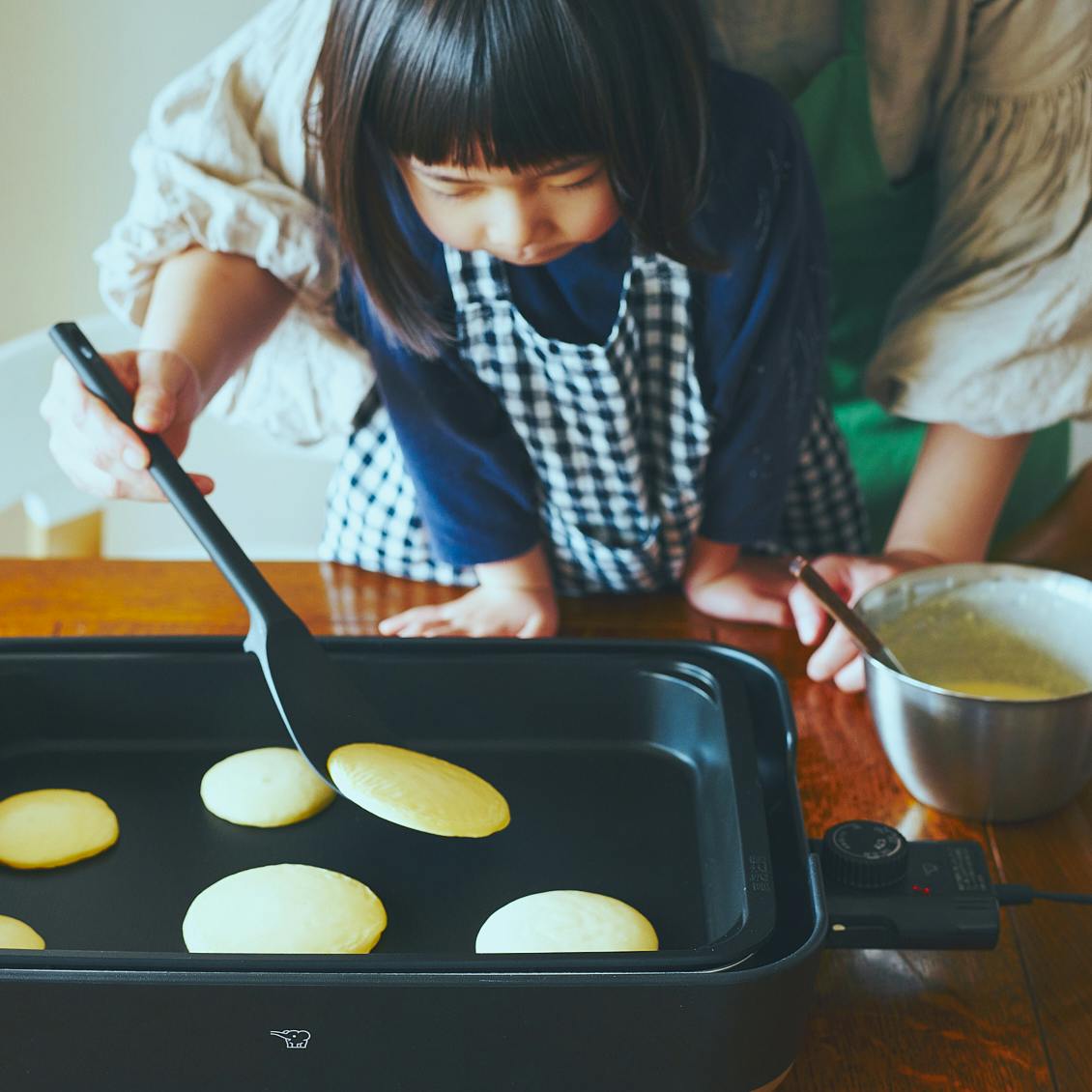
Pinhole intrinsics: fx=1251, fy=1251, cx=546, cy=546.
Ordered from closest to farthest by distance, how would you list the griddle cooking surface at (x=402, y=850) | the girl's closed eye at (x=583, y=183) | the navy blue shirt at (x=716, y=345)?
the griddle cooking surface at (x=402, y=850) < the girl's closed eye at (x=583, y=183) < the navy blue shirt at (x=716, y=345)

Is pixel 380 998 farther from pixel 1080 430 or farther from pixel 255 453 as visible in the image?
pixel 1080 430

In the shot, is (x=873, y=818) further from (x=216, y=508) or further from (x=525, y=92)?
(x=216, y=508)

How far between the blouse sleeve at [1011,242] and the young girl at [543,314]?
91mm

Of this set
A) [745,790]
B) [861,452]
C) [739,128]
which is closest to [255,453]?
[861,452]

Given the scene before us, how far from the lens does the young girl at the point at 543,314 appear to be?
62 cm

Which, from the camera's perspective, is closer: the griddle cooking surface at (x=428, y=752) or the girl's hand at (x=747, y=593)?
the griddle cooking surface at (x=428, y=752)

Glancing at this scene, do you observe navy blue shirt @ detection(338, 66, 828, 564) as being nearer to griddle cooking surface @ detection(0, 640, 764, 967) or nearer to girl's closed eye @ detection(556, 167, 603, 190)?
girl's closed eye @ detection(556, 167, 603, 190)

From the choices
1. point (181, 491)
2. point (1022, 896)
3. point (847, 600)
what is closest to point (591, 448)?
point (847, 600)

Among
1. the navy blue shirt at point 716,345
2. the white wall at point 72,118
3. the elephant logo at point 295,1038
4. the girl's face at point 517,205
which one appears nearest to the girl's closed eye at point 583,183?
the girl's face at point 517,205

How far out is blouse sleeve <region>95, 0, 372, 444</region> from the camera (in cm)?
80

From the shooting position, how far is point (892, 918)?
20.8 inches

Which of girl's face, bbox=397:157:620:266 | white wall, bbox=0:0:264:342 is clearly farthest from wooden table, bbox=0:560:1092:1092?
white wall, bbox=0:0:264:342

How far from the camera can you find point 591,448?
85 centimetres

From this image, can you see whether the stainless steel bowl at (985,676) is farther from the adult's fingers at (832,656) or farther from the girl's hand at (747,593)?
the girl's hand at (747,593)
